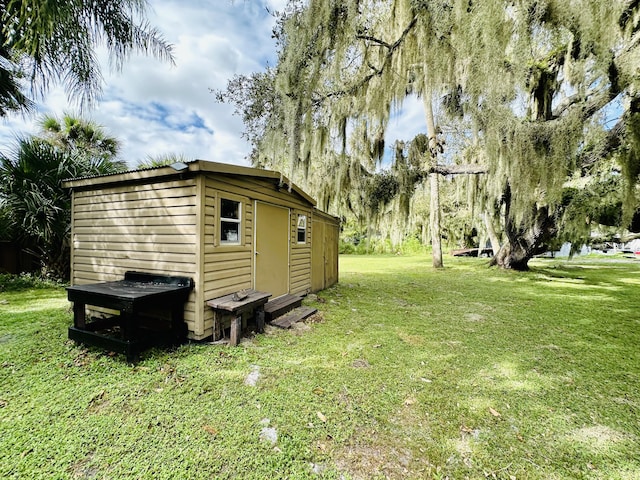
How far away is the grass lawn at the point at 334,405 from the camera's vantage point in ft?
5.46

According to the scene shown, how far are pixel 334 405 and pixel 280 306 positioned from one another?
238 centimetres

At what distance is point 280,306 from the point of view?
4.45 metres

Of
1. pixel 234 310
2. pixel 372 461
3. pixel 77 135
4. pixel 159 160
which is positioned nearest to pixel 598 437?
pixel 372 461

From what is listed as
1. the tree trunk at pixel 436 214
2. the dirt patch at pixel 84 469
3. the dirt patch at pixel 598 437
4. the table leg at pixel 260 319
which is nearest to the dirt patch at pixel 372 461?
the dirt patch at pixel 598 437

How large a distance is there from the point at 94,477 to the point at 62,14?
11.1 ft

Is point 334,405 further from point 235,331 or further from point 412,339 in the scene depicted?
point 412,339

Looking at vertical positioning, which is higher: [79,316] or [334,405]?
[79,316]

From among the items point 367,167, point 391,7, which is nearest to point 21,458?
point 391,7

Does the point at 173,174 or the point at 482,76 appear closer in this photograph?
the point at 482,76

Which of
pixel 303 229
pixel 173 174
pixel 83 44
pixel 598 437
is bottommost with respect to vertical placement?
pixel 598 437

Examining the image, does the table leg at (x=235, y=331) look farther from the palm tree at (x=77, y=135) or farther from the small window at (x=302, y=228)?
the palm tree at (x=77, y=135)

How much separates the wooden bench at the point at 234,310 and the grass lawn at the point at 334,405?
201 mm

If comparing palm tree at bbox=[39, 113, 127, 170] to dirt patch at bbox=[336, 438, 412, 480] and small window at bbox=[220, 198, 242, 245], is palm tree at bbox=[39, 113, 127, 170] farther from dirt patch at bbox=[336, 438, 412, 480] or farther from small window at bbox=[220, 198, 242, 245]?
dirt patch at bbox=[336, 438, 412, 480]

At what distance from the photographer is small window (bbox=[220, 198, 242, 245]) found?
3.72 meters
